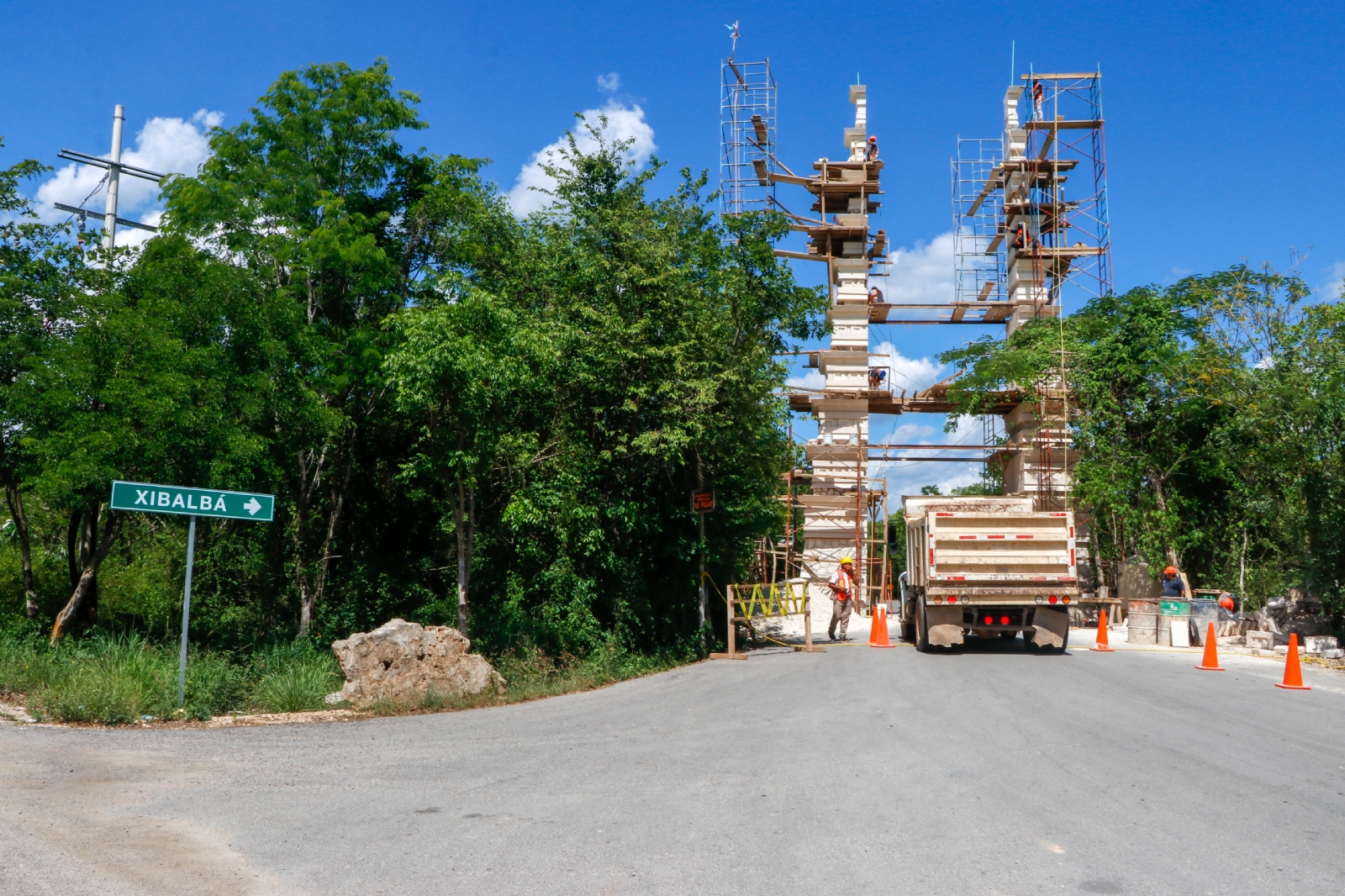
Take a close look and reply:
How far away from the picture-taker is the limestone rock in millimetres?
12266

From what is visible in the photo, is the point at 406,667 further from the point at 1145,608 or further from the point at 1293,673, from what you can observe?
the point at 1145,608

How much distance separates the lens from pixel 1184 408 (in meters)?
30.6

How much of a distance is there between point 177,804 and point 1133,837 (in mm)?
6431

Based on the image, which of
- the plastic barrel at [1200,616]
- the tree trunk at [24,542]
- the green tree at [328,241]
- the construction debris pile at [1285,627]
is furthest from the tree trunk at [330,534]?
the construction debris pile at [1285,627]

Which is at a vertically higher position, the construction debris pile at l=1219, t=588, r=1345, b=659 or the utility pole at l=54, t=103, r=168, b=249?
the utility pole at l=54, t=103, r=168, b=249

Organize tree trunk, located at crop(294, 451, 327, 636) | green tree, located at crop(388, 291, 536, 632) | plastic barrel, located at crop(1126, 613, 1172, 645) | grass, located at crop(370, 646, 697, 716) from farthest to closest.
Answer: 1. plastic barrel, located at crop(1126, 613, 1172, 645)
2. tree trunk, located at crop(294, 451, 327, 636)
3. green tree, located at crop(388, 291, 536, 632)
4. grass, located at crop(370, 646, 697, 716)

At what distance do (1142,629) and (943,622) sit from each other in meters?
7.89

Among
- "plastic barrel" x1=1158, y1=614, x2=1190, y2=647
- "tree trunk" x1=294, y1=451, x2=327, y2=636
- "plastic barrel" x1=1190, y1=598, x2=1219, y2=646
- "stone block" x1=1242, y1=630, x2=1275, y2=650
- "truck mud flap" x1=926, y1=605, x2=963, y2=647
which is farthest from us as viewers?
"plastic barrel" x1=1190, y1=598, x2=1219, y2=646

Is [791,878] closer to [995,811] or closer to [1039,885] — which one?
[1039,885]

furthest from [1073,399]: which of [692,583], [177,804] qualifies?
[177,804]

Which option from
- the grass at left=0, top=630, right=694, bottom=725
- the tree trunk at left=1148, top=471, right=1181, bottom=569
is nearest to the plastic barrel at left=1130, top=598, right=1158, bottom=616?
the tree trunk at left=1148, top=471, right=1181, bottom=569

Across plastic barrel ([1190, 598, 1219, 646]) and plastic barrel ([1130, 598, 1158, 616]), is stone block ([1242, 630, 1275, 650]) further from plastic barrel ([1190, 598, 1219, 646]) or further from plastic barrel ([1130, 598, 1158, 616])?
plastic barrel ([1130, 598, 1158, 616])

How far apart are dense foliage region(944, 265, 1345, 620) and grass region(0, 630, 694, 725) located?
17537 mm

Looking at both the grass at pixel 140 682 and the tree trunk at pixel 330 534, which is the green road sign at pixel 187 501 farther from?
the tree trunk at pixel 330 534
